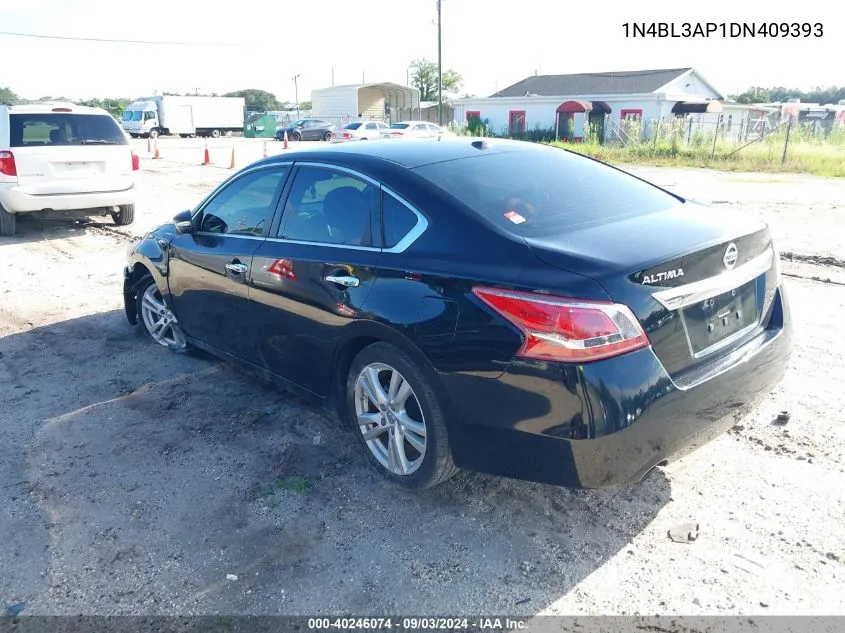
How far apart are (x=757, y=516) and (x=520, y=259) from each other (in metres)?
1.62

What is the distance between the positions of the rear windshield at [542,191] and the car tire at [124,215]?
8.76 meters

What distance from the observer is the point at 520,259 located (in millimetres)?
2730

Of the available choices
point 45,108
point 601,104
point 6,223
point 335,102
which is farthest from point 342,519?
point 335,102

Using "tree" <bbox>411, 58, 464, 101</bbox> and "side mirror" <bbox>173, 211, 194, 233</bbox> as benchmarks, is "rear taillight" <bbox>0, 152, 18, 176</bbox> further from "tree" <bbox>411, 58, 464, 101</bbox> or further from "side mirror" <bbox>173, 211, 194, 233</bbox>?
"tree" <bbox>411, 58, 464, 101</bbox>

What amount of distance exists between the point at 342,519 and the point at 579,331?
4.85ft

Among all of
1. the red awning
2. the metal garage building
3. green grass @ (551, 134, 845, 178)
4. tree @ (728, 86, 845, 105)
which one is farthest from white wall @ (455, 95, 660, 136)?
tree @ (728, 86, 845, 105)

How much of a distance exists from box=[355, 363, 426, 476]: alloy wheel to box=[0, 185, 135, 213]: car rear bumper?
8.09m

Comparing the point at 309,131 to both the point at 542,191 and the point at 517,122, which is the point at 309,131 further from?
the point at 542,191

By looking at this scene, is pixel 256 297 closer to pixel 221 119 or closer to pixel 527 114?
pixel 527 114

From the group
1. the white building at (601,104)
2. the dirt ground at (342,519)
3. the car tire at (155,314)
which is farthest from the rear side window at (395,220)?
the white building at (601,104)

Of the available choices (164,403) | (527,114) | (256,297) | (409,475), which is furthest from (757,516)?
(527,114)

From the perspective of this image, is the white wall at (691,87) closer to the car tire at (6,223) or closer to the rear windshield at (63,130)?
the rear windshield at (63,130)

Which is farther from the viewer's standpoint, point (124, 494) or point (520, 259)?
point (124, 494)

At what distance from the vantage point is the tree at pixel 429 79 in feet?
277
